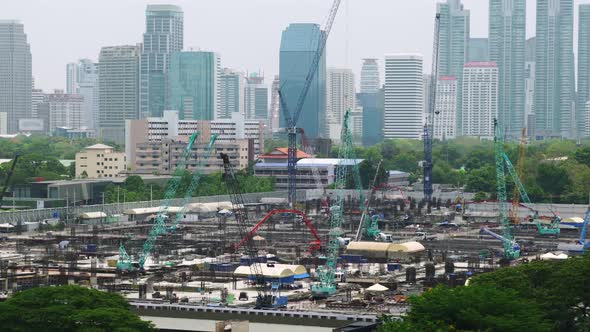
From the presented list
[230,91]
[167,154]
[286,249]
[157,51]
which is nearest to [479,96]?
[230,91]

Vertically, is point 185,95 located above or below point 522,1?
below

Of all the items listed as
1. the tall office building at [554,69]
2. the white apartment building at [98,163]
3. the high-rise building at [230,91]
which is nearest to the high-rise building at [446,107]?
the tall office building at [554,69]

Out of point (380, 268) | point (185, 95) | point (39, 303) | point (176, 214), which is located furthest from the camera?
point (185, 95)

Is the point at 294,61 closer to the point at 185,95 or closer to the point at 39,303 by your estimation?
the point at 185,95

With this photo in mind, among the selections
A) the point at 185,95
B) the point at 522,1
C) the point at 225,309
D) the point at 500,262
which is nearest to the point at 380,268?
the point at 500,262

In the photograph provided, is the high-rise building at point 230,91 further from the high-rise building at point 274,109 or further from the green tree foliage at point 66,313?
the green tree foliage at point 66,313

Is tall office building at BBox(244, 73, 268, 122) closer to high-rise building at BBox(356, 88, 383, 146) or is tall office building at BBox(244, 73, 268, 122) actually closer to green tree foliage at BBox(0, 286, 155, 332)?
high-rise building at BBox(356, 88, 383, 146)
